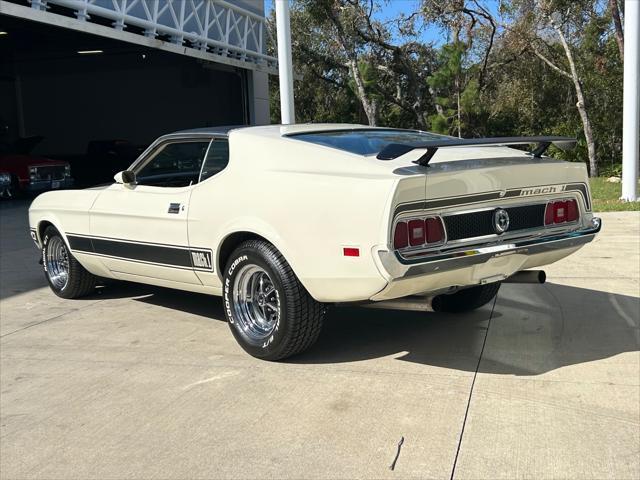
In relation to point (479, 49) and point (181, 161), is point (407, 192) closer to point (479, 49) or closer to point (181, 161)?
point (181, 161)

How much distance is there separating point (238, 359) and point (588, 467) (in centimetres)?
239

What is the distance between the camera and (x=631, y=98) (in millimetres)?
12203

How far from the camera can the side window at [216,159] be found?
491 cm

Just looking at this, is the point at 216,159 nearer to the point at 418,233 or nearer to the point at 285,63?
the point at 418,233

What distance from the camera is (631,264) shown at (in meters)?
7.28

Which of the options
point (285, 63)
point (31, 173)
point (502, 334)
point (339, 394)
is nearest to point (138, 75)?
point (31, 173)

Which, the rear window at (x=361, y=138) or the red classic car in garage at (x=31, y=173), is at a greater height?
the rear window at (x=361, y=138)

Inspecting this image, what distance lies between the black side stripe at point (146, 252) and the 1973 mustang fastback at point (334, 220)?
12 mm

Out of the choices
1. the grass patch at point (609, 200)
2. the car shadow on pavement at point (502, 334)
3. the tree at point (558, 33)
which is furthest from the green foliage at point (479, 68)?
the car shadow on pavement at point (502, 334)

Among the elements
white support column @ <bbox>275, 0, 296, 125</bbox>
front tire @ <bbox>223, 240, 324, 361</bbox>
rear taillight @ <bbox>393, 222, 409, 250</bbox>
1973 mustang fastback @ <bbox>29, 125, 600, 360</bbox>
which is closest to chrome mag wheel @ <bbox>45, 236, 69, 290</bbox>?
1973 mustang fastback @ <bbox>29, 125, 600, 360</bbox>

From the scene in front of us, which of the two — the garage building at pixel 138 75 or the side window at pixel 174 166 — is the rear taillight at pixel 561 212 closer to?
the side window at pixel 174 166

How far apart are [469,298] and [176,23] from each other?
1404 cm

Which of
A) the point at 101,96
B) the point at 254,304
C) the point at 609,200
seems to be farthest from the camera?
the point at 101,96

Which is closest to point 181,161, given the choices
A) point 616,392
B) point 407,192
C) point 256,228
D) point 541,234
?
point 256,228
